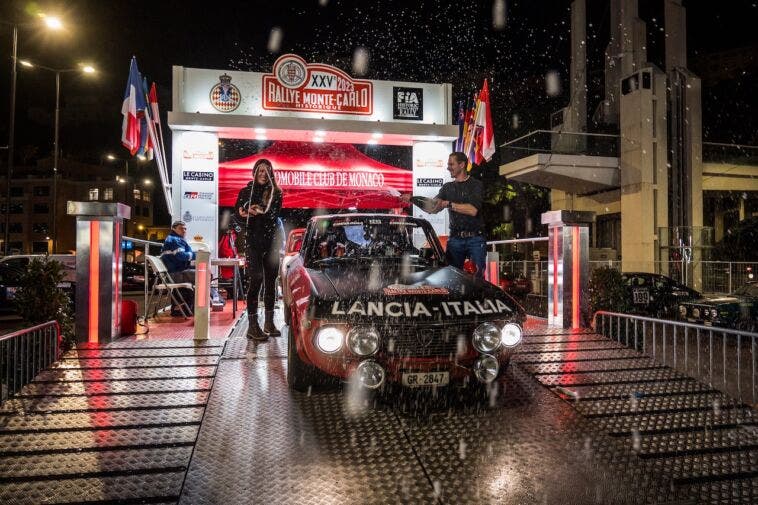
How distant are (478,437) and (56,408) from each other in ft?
9.53

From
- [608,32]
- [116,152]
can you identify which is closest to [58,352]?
[608,32]

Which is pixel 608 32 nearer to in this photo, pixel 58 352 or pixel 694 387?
pixel 694 387

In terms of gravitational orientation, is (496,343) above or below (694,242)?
below

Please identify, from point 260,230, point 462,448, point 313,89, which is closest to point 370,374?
point 462,448

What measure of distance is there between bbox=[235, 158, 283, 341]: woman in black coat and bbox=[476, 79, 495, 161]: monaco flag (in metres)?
8.49

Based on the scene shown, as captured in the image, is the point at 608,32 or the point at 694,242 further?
the point at 608,32

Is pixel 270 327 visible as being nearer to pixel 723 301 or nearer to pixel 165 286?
pixel 165 286

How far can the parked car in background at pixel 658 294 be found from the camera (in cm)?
1204

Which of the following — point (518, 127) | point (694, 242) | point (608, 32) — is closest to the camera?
point (694, 242)

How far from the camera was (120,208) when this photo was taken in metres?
5.77

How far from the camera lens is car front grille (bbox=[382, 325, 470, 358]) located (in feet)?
11.5

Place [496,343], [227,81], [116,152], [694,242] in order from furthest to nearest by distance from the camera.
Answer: [116,152] < [694,242] < [227,81] < [496,343]

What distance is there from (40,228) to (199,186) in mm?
70659

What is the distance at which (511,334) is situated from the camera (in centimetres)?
382
